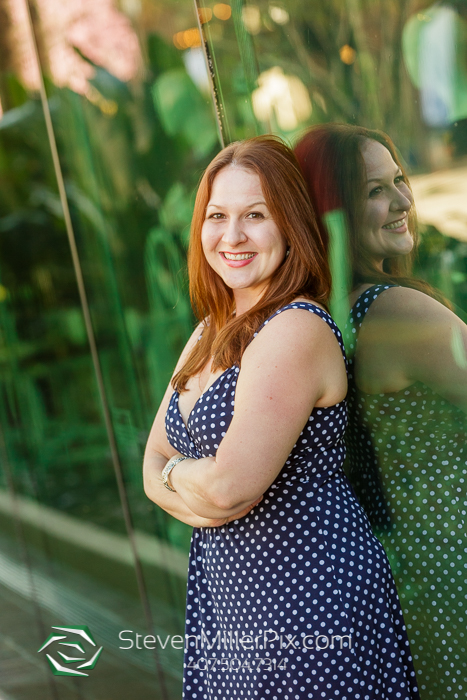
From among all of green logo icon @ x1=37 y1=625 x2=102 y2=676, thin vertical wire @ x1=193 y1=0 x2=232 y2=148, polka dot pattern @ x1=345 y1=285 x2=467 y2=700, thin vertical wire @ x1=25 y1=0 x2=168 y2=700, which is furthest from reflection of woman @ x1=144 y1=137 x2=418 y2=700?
green logo icon @ x1=37 y1=625 x2=102 y2=676

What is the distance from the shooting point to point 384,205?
175 centimetres

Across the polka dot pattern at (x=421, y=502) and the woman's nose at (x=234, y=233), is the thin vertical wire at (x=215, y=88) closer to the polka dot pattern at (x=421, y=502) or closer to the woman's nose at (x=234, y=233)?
the woman's nose at (x=234, y=233)

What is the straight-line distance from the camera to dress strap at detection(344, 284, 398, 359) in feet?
5.98

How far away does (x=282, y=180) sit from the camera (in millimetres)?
1684

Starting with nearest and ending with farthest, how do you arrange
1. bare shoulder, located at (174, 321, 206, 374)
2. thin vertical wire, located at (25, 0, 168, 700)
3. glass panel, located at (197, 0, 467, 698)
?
glass panel, located at (197, 0, 467, 698) < bare shoulder, located at (174, 321, 206, 374) < thin vertical wire, located at (25, 0, 168, 700)

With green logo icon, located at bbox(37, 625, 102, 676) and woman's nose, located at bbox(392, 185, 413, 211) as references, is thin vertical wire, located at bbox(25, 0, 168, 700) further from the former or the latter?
woman's nose, located at bbox(392, 185, 413, 211)

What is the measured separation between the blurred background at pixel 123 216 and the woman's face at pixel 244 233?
0.35 meters

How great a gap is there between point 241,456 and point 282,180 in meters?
0.67

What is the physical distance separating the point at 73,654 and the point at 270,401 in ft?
8.33

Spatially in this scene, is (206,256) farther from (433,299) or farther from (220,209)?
(433,299)

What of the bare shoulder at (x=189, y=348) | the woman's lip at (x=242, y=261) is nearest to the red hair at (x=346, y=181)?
the woman's lip at (x=242, y=261)

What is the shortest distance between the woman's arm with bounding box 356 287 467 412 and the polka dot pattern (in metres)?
0.03

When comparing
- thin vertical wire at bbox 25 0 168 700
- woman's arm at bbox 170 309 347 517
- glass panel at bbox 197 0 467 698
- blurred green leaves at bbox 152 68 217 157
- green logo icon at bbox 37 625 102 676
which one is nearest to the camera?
woman's arm at bbox 170 309 347 517

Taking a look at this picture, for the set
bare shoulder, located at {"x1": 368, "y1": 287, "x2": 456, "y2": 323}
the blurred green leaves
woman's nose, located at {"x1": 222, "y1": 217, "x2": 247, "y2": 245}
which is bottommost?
bare shoulder, located at {"x1": 368, "y1": 287, "x2": 456, "y2": 323}
